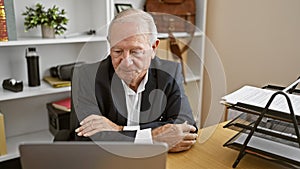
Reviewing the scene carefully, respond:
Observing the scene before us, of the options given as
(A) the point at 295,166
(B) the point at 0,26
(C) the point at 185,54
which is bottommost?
(A) the point at 295,166

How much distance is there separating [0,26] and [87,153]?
4.39ft

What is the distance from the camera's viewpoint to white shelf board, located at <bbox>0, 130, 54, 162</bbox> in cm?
187

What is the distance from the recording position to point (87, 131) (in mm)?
993

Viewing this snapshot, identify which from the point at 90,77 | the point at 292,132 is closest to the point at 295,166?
the point at 292,132

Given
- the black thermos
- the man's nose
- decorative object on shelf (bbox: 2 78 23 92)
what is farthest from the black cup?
the man's nose

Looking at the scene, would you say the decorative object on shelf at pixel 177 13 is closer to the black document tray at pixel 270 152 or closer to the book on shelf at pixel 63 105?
the book on shelf at pixel 63 105

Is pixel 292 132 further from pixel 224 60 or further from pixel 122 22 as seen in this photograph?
pixel 224 60

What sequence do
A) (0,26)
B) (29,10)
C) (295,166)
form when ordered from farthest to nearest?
(29,10)
(0,26)
(295,166)

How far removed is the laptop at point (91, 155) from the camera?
1.95 ft

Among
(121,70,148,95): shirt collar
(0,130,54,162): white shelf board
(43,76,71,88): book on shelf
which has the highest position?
(121,70,148,95): shirt collar

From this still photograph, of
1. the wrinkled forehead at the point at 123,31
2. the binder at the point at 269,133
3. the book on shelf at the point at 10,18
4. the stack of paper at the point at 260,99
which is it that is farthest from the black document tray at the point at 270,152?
the book on shelf at the point at 10,18

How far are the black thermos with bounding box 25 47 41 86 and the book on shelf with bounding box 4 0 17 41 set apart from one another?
193mm

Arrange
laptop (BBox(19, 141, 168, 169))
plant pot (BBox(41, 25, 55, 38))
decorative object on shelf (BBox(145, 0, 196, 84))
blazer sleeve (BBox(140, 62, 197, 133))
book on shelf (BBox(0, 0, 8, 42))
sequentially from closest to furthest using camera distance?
laptop (BBox(19, 141, 168, 169)) → blazer sleeve (BBox(140, 62, 197, 133)) → book on shelf (BBox(0, 0, 8, 42)) → plant pot (BBox(41, 25, 55, 38)) → decorative object on shelf (BBox(145, 0, 196, 84))

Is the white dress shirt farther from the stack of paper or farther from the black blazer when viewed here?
the stack of paper
